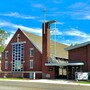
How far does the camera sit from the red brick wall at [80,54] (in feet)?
169

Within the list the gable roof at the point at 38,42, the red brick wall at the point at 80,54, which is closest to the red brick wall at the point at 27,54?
the gable roof at the point at 38,42

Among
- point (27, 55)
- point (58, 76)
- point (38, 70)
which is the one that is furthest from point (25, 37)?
point (58, 76)

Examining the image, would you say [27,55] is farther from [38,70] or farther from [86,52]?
[86,52]

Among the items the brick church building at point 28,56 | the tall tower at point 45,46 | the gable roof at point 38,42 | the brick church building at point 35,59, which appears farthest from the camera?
the gable roof at point 38,42

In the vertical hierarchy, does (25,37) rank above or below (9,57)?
above

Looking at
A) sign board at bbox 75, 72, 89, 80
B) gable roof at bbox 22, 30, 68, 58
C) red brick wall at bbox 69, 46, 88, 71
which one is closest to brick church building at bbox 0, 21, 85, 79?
gable roof at bbox 22, 30, 68, 58

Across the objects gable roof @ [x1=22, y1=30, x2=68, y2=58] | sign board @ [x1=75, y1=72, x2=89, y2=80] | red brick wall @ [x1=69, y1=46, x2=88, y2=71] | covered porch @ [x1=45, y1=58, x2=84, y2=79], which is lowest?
sign board @ [x1=75, y1=72, x2=89, y2=80]

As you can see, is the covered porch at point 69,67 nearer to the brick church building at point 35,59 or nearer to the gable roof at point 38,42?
the brick church building at point 35,59

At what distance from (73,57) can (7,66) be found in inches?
829

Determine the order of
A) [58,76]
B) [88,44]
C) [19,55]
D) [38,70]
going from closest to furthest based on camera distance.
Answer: [88,44], [58,76], [38,70], [19,55]

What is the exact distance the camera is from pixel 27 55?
64.4 m

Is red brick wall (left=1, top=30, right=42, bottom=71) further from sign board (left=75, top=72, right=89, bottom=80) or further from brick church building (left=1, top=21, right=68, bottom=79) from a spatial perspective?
sign board (left=75, top=72, right=89, bottom=80)

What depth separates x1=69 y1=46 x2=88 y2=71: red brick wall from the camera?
51.5 metres

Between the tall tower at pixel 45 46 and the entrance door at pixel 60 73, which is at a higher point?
the tall tower at pixel 45 46
